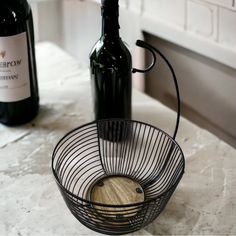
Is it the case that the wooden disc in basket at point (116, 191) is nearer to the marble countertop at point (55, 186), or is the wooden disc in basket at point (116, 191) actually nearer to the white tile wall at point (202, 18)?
the marble countertop at point (55, 186)

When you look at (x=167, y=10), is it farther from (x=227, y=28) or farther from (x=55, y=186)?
(x=55, y=186)

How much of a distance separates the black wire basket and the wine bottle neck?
14 cm

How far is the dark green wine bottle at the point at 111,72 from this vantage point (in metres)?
0.80

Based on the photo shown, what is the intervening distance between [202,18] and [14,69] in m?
0.38

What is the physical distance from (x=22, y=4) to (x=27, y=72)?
0.12 metres

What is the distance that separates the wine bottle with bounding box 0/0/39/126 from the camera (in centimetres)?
83

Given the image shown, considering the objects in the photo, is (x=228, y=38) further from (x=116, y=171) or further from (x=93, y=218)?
(x=93, y=218)

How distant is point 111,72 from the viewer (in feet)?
2.70

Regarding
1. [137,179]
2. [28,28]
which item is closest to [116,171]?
[137,179]

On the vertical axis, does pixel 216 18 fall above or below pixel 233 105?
above

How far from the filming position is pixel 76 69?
44.6 inches

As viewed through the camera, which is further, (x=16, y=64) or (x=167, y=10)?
(x=167, y=10)

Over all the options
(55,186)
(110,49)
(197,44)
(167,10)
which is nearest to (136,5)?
(167,10)

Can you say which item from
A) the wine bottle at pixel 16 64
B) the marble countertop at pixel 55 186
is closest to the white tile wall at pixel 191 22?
the marble countertop at pixel 55 186
